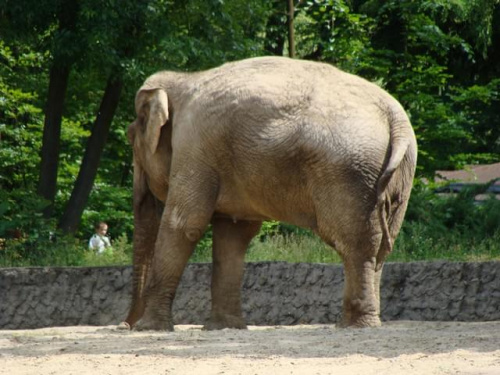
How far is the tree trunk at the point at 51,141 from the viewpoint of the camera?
22.9 m

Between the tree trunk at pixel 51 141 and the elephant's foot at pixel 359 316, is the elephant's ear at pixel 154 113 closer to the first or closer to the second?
the elephant's foot at pixel 359 316

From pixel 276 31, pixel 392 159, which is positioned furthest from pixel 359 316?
pixel 276 31

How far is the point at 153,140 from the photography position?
14.1 meters

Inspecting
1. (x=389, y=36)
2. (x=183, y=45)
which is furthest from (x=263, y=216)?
(x=389, y=36)

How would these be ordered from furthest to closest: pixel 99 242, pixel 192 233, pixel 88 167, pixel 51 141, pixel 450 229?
pixel 88 167 < pixel 51 141 < pixel 99 242 < pixel 450 229 < pixel 192 233

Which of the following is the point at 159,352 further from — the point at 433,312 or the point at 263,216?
the point at 433,312

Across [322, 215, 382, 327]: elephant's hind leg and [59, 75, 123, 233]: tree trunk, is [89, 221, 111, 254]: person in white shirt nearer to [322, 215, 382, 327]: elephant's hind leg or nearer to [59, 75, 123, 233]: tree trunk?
[59, 75, 123, 233]: tree trunk

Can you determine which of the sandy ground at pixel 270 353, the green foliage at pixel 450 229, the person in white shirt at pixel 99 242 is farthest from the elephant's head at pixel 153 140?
the person in white shirt at pixel 99 242

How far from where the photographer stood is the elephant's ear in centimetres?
1396

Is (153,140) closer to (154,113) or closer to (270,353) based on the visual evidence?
(154,113)

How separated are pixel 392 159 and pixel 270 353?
10.7 feet

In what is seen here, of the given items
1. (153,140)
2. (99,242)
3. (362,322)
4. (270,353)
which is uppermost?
(153,140)

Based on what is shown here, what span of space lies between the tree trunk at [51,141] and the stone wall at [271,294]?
233 inches

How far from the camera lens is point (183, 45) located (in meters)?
22.0
